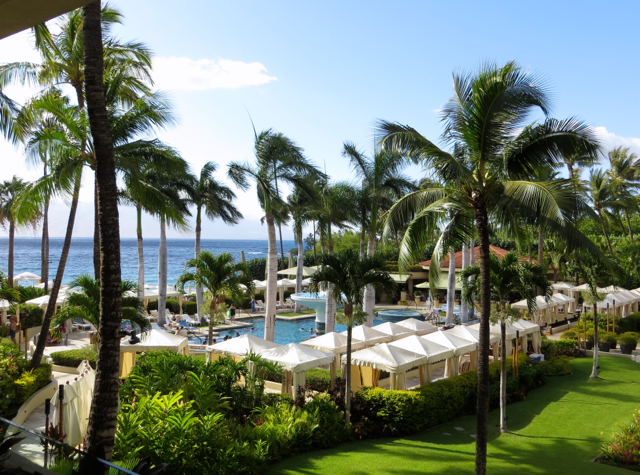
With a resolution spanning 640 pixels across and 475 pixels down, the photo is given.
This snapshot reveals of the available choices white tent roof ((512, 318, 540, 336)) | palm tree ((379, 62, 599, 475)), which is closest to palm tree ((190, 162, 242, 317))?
white tent roof ((512, 318, 540, 336))

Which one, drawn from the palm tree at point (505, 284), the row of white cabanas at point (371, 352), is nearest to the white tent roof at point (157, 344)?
the row of white cabanas at point (371, 352)

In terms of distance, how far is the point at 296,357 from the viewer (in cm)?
1284

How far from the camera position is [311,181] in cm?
1812

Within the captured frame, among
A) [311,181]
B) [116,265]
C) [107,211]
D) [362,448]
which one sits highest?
[311,181]

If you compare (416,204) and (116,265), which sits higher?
(416,204)

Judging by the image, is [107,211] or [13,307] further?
[13,307]

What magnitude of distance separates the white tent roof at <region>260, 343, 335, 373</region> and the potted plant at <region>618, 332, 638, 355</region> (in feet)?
47.2

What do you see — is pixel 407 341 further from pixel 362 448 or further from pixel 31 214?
pixel 31 214

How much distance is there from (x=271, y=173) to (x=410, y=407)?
8.98 metres

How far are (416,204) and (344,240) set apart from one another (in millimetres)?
45314

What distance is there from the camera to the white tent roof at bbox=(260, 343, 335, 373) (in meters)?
12.6

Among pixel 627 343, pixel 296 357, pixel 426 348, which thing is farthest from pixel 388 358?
pixel 627 343

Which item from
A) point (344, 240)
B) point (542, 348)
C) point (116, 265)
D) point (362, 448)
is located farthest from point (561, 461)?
point (344, 240)

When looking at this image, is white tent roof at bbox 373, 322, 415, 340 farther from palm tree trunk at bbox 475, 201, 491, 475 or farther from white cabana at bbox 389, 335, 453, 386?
palm tree trunk at bbox 475, 201, 491, 475
